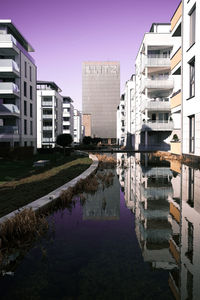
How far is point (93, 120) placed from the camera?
5369 inches

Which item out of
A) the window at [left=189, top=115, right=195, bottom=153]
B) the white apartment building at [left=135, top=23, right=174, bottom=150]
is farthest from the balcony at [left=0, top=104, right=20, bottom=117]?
the window at [left=189, top=115, right=195, bottom=153]

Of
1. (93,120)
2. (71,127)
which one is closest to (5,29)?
(71,127)

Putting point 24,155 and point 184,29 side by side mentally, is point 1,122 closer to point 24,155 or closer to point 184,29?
point 24,155

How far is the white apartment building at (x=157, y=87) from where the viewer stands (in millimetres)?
33594

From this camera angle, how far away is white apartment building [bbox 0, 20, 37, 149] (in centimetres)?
2769

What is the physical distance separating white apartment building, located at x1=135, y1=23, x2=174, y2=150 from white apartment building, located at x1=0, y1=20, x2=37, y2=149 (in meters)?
16.4

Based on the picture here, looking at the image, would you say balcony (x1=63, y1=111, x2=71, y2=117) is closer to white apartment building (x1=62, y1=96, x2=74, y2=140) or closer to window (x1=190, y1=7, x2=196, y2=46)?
white apartment building (x1=62, y1=96, x2=74, y2=140)

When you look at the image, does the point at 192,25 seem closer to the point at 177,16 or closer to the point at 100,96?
the point at 177,16

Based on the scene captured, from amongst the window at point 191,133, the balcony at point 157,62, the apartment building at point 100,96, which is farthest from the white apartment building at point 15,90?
the apartment building at point 100,96

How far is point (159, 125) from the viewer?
110ft

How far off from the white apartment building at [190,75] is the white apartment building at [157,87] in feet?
47.2

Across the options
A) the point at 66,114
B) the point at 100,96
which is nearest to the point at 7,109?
the point at 66,114

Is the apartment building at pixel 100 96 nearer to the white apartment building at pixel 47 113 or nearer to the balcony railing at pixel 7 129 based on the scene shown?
the white apartment building at pixel 47 113

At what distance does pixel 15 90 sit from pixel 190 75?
19925 mm
